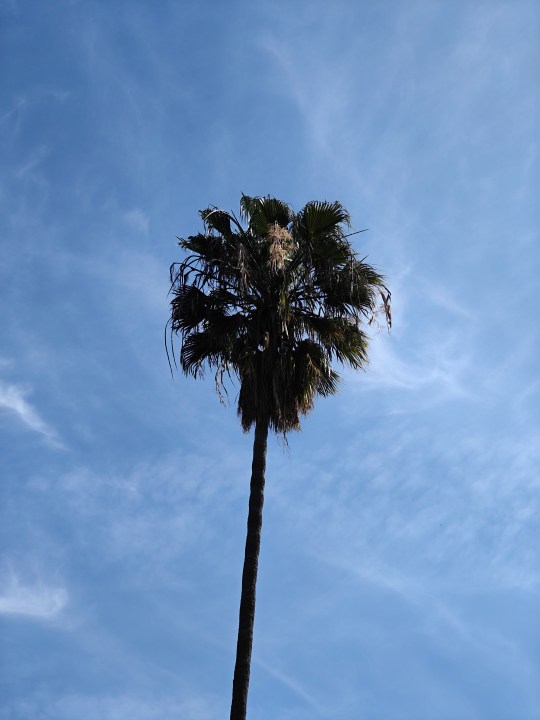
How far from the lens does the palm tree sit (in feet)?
61.1

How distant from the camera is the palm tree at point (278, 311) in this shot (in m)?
18.6

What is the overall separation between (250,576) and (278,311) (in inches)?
212

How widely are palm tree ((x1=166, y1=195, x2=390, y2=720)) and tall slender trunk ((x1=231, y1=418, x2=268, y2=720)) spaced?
230 mm

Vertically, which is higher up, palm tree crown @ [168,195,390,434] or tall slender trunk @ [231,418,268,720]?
palm tree crown @ [168,195,390,434]

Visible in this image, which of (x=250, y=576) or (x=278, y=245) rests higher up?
(x=278, y=245)

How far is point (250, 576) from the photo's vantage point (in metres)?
16.3

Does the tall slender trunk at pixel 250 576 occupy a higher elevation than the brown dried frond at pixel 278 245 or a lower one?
lower

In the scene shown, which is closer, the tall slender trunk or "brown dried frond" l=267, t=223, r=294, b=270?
the tall slender trunk

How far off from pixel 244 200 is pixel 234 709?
36.3 ft

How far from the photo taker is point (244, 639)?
1562cm

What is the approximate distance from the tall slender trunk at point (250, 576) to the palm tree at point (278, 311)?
23 centimetres

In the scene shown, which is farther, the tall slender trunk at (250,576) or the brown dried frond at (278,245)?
the brown dried frond at (278,245)

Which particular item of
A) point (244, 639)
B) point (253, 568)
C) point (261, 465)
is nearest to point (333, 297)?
point (261, 465)

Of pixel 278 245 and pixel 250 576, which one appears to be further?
pixel 278 245
